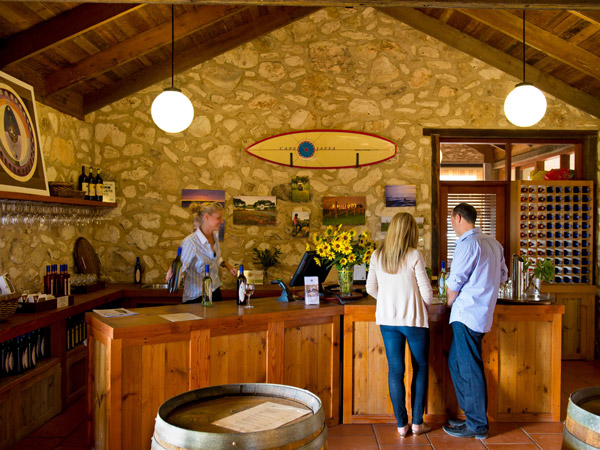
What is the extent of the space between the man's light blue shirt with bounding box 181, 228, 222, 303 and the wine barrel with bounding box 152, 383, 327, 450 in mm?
2078

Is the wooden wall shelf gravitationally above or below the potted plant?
above

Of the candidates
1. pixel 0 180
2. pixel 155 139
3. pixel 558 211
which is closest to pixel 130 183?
pixel 155 139

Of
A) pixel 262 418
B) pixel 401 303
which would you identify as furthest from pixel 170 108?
pixel 262 418

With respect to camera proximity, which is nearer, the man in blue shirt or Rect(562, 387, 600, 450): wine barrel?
Rect(562, 387, 600, 450): wine barrel

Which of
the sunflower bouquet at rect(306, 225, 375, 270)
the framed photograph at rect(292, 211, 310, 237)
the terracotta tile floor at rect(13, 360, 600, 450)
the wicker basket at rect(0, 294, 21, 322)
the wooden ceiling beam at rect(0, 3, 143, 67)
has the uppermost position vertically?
the wooden ceiling beam at rect(0, 3, 143, 67)

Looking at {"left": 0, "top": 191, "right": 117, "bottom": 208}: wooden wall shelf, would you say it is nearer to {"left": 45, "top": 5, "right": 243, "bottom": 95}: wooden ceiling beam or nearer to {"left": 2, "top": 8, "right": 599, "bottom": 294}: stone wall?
{"left": 2, "top": 8, "right": 599, "bottom": 294}: stone wall

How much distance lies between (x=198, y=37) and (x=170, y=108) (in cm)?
126

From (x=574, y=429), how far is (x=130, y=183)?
5.15m

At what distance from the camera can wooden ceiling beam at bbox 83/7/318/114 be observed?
230 inches

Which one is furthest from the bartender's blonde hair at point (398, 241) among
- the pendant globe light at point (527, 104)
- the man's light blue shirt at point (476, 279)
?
the pendant globe light at point (527, 104)

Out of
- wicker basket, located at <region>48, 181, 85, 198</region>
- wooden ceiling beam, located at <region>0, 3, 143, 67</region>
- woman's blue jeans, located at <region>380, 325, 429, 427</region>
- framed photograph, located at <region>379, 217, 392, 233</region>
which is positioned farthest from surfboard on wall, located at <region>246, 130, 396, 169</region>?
woman's blue jeans, located at <region>380, 325, 429, 427</region>

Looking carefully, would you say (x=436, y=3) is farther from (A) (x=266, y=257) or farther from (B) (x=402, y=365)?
(A) (x=266, y=257)

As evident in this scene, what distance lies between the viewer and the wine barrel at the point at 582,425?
1982 millimetres

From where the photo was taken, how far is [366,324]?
4.04 metres
